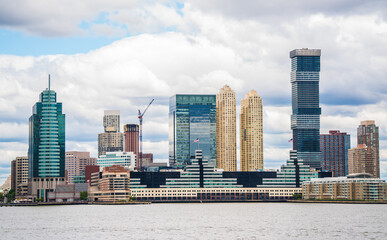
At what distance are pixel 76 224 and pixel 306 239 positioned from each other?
67.8 m

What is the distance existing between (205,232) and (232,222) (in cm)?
3261

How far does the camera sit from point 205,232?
504ft

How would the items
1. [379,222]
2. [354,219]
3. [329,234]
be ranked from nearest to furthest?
[329,234]
[379,222]
[354,219]

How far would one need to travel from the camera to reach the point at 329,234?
14838 cm

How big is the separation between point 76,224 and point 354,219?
71238mm

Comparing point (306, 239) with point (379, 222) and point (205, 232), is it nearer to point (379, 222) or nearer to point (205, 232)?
point (205, 232)

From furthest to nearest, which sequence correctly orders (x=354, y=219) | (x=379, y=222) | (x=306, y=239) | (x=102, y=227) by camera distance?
(x=354, y=219), (x=379, y=222), (x=102, y=227), (x=306, y=239)

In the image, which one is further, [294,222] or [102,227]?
[294,222]

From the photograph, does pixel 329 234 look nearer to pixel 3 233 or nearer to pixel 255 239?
pixel 255 239

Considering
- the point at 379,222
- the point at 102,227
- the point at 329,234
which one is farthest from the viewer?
the point at 379,222

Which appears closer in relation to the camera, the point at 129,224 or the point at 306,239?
the point at 306,239

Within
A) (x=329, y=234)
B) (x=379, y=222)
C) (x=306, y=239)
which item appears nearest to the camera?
(x=306, y=239)

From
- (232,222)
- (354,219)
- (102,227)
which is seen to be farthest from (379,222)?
(102,227)

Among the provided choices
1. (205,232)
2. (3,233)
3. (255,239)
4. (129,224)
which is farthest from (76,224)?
(255,239)
